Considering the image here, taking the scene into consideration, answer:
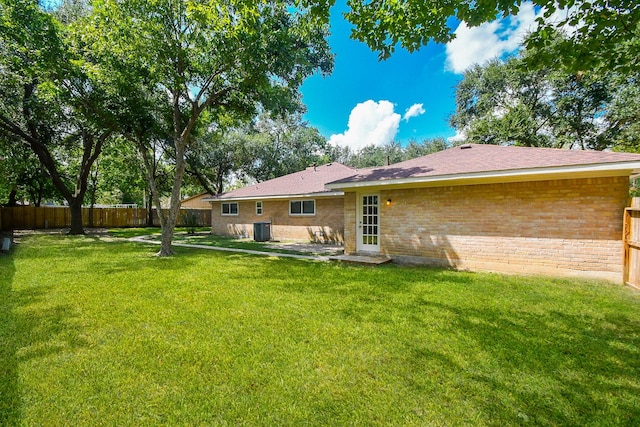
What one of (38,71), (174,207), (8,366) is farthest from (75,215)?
(8,366)

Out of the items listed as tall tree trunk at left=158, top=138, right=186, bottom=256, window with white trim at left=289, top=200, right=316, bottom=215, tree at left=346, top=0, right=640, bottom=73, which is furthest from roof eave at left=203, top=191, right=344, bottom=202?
tree at left=346, top=0, right=640, bottom=73

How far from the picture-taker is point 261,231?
1564 centimetres

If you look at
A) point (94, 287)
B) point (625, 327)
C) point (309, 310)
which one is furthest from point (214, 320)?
point (625, 327)

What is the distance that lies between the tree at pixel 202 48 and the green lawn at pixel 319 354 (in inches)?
258

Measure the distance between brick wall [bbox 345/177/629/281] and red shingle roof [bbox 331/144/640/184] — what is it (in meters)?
0.58

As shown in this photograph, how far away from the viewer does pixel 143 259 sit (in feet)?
30.6

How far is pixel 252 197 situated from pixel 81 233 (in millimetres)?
10902

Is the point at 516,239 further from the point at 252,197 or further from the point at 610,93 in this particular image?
the point at 610,93

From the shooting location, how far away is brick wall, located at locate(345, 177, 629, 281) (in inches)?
250

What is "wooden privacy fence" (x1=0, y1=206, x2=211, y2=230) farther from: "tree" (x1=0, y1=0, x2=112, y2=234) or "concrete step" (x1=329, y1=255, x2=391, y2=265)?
"concrete step" (x1=329, y1=255, x2=391, y2=265)

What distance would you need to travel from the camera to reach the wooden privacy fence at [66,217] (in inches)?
794

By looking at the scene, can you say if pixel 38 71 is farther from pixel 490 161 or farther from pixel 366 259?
pixel 490 161

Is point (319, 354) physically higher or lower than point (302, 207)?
lower

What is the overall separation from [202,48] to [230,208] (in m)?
11.1
